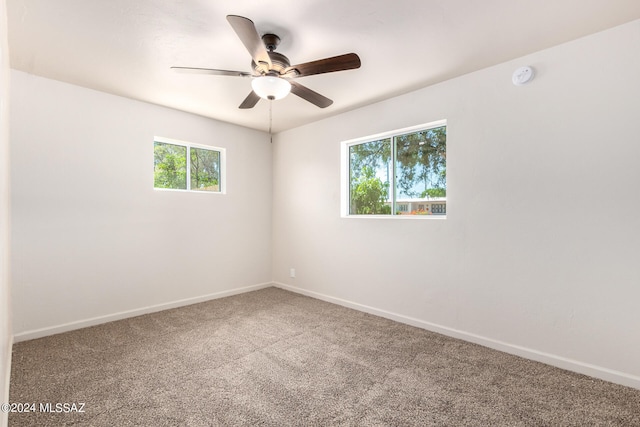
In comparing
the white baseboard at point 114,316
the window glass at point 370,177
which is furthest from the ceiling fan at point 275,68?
the white baseboard at point 114,316

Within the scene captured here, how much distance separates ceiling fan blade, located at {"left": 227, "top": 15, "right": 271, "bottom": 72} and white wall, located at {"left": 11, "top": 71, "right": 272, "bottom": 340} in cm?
216

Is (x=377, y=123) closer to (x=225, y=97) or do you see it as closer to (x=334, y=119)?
(x=334, y=119)

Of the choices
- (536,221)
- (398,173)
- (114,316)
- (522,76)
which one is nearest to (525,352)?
(536,221)

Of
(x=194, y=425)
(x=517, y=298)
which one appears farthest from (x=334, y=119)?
(x=194, y=425)

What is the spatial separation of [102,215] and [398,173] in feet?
10.5

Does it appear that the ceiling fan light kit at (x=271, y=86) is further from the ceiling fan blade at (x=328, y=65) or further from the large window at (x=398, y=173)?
the large window at (x=398, y=173)

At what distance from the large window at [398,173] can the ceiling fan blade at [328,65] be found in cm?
140

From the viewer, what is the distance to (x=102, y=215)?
314cm

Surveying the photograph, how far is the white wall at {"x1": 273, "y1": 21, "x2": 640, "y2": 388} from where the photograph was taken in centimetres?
204

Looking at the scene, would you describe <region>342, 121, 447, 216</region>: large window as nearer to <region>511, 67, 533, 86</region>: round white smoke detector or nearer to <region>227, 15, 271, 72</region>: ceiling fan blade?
<region>511, 67, 533, 86</region>: round white smoke detector

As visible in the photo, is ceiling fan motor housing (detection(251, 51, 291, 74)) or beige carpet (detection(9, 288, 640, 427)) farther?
ceiling fan motor housing (detection(251, 51, 291, 74))

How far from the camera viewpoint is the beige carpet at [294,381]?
171 centimetres

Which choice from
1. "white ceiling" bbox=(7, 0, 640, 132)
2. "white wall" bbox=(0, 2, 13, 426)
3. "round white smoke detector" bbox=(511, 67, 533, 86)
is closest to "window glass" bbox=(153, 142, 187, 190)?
"white ceiling" bbox=(7, 0, 640, 132)

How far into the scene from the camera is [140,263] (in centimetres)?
341
